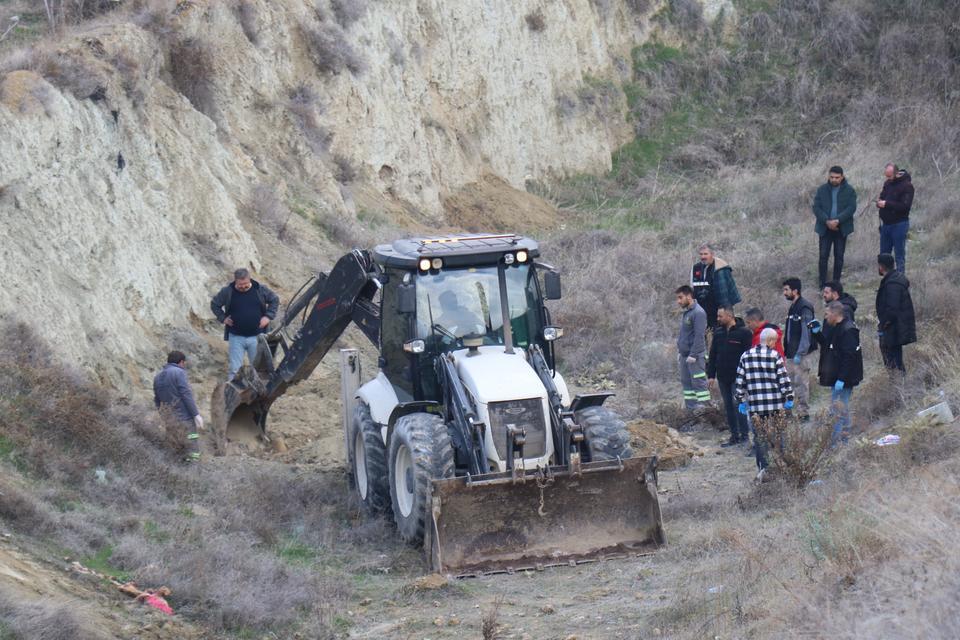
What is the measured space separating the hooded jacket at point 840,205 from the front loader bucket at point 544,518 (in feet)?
32.6

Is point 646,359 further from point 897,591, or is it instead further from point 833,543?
point 897,591

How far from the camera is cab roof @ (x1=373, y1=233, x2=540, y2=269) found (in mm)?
10562

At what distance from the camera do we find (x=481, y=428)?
31.5 ft

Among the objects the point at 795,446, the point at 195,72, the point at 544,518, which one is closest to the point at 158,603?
the point at 544,518

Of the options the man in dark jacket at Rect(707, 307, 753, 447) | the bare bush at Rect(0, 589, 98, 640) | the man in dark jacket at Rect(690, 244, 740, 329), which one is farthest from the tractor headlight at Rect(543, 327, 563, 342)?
the man in dark jacket at Rect(690, 244, 740, 329)

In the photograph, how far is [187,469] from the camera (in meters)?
11.6

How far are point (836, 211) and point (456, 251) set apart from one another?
961 centimetres

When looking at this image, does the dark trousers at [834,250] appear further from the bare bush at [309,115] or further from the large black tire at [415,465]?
the large black tire at [415,465]

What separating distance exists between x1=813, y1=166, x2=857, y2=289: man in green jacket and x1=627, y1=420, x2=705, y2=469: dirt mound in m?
5.66

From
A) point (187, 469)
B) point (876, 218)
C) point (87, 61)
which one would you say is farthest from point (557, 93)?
point (187, 469)

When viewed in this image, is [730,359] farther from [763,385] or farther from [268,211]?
[268,211]

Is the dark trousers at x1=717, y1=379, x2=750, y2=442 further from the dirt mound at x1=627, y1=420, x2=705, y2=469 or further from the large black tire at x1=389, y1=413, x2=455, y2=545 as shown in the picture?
the large black tire at x1=389, y1=413, x2=455, y2=545

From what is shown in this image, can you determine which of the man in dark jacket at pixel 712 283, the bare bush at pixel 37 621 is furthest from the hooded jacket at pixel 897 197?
the bare bush at pixel 37 621

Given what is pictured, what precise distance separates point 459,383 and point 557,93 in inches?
895
